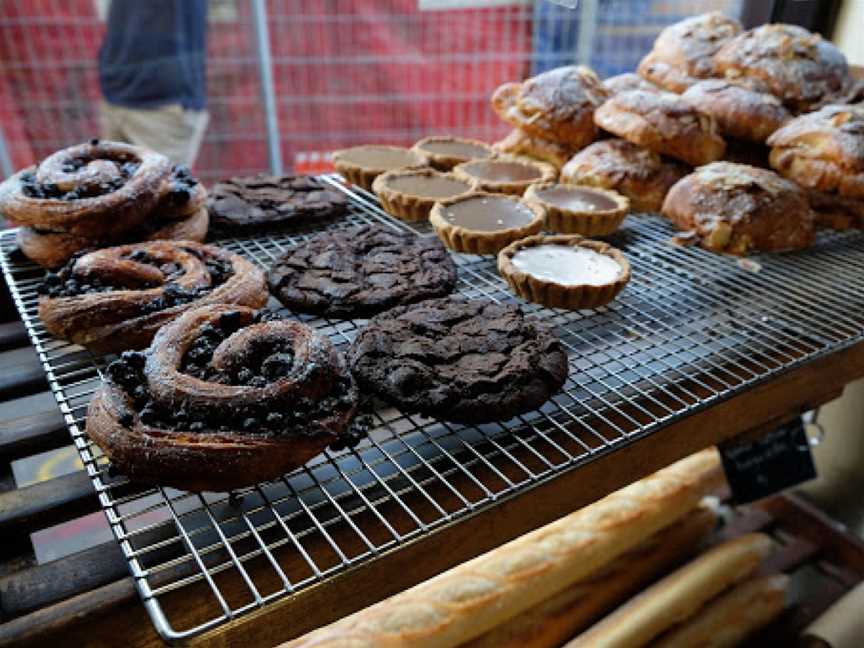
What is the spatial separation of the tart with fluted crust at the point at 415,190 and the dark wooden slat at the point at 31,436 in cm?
132

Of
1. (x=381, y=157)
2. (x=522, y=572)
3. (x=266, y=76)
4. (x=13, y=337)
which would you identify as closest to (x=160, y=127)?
(x=266, y=76)

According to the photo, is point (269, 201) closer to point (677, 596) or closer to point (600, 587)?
point (600, 587)

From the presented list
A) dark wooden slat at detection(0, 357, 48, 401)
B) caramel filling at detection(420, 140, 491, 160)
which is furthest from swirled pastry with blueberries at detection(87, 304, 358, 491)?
caramel filling at detection(420, 140, 491, 160)

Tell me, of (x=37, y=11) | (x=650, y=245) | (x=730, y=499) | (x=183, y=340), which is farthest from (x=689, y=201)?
(x=37, y=11)

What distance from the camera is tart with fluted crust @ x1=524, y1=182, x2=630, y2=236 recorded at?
239 centimetres

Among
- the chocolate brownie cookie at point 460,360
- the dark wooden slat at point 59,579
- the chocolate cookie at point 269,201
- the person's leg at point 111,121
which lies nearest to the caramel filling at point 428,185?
the chocolate cookie at point 269,201

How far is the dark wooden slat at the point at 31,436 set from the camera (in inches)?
Answer: 61.2

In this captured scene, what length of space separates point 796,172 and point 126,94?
400cm

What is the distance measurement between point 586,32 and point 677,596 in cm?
392

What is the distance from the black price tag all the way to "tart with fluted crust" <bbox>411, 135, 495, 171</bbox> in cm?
156

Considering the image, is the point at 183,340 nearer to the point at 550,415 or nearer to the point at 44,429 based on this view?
the point at 44,429

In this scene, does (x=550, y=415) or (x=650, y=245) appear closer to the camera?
(x=550, y=415)

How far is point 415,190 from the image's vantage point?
8.47ft

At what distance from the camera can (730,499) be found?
2660 millimetres
